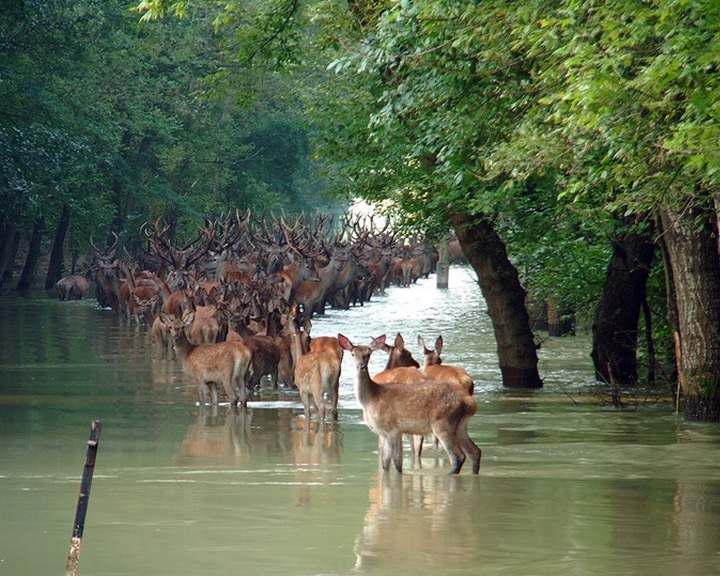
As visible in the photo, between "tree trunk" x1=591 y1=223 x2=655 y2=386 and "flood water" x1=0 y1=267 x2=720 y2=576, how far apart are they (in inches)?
26.0

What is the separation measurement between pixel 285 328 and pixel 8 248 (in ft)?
Answer: 113

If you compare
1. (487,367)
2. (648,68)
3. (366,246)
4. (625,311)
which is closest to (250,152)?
(366,246)

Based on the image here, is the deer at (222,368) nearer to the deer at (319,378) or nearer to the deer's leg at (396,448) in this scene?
the deer at (319,378)

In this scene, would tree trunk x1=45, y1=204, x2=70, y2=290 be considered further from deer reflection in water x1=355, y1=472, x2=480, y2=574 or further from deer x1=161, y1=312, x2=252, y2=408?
deer reflection in water x1=355, y1=472, x2=480, y2=574

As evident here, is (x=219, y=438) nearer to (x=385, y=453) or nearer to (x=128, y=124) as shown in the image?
(x=385, y=453)

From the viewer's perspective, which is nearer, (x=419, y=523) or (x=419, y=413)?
(x=419, y=523)

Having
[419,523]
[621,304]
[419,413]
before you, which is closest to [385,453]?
[419,413]

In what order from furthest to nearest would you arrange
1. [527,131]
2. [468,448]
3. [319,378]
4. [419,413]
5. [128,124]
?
[128,124] → [319,378] → [527,131] → [468,448] → [419,413]

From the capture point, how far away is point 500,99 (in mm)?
14148

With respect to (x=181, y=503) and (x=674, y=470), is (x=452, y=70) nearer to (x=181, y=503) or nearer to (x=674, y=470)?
(x=674, y=470)

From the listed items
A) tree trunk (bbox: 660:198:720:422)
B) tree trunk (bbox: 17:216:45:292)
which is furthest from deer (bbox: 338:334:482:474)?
tree trunk (bbox: 17:216:45:292)

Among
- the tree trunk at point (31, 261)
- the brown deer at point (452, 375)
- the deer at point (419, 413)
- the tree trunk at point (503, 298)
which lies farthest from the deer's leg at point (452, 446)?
the tree trunk at point (31, 261)

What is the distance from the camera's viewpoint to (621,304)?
19.8 metres

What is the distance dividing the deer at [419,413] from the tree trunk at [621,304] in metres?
6.83
